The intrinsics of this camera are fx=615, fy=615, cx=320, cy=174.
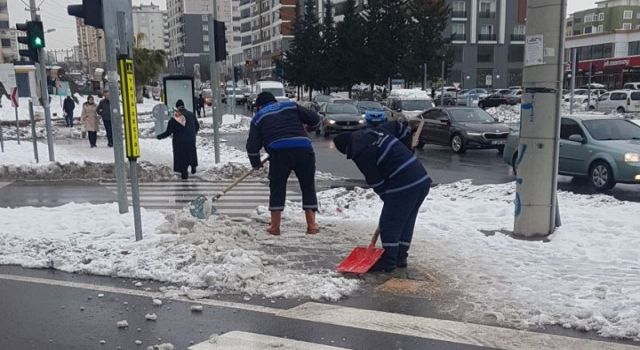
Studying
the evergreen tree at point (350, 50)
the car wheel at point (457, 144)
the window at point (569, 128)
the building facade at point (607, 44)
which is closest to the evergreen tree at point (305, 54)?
the evergreen tree at point (350, 50)

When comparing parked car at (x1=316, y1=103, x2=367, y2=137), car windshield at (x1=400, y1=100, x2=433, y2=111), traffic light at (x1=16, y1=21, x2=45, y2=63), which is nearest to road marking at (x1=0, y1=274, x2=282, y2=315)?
traffic light at (x1=16, y1=21, x2=45, y2=63)

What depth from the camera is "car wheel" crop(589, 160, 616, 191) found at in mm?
11898

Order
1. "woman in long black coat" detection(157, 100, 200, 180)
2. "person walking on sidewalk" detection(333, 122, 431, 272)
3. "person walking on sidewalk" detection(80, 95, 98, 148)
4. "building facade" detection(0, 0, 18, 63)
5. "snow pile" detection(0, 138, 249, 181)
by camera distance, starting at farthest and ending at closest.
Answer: "building facade" detection(0, 0, 18, 63)
"person walking on sidewalk" detection(80, 95, 98, 148)
"snow pile" detection(0, 138, 249, 181)
"woman in long black coat" detection(157, 100, 200, 180)
"person walking on sidewalk" detection(333, 122, 431, 272)

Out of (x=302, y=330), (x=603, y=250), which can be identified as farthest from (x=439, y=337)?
(x=603, y=250)

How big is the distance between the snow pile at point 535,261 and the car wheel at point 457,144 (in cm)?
970

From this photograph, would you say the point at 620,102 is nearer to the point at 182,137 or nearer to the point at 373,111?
the point at 373,111

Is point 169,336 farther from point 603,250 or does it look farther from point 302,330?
point 603,250

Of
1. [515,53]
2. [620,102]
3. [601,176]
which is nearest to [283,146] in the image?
[601,176]

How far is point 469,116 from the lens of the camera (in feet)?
68.1

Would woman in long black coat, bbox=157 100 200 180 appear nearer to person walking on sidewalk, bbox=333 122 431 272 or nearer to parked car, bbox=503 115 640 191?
parked car, bbox=503 115 640 191

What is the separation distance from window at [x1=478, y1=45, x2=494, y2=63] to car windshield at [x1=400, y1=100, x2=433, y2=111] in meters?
60.0

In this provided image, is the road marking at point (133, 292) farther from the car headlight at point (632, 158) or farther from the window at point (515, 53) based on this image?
the window at point (515, 53)

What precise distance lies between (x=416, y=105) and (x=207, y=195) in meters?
18.3

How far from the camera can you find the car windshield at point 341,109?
28.1 metres
